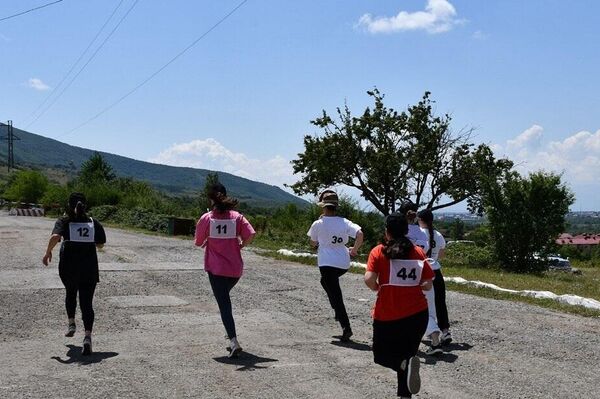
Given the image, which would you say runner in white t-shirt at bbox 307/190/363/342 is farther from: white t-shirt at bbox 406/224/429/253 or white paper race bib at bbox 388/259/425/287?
white paper race bib at bbox 388/259/425/287

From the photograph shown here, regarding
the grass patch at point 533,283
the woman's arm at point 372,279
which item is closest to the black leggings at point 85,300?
the woman's arm at point 372,279

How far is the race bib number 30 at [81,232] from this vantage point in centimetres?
736

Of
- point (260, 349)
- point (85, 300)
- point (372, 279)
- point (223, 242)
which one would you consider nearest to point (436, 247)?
point (260, 349)

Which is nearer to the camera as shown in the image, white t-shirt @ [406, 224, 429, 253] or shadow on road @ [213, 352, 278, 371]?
shadow on road @ [213, 352, 278, 371]

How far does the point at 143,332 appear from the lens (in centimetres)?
831

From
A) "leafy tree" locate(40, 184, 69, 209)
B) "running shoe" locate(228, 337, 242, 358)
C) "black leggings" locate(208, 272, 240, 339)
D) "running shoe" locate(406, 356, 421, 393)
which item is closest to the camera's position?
"running shoe" locate(406, 356, 421, 393)

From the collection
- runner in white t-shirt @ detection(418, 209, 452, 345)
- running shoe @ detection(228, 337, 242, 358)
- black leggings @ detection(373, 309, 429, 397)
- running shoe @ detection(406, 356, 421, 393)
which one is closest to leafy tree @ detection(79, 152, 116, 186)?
running shoe @ detection(228, 337, 242, 358)

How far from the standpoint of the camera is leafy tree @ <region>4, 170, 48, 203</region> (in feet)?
233

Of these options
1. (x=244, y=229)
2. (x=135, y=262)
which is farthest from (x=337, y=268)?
(x=135, y=262)

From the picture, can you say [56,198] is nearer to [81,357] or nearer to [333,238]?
[81,357]

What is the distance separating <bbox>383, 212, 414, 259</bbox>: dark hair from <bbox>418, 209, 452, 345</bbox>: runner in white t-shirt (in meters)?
2.26

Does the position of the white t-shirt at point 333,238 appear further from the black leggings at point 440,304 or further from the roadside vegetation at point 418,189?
the roadside vegetation at point 418,189

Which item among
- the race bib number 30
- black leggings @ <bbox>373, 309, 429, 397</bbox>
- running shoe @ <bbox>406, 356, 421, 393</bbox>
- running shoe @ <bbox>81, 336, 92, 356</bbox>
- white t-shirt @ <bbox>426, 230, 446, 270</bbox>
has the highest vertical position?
the race bib number 30

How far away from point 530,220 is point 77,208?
21377 mm
